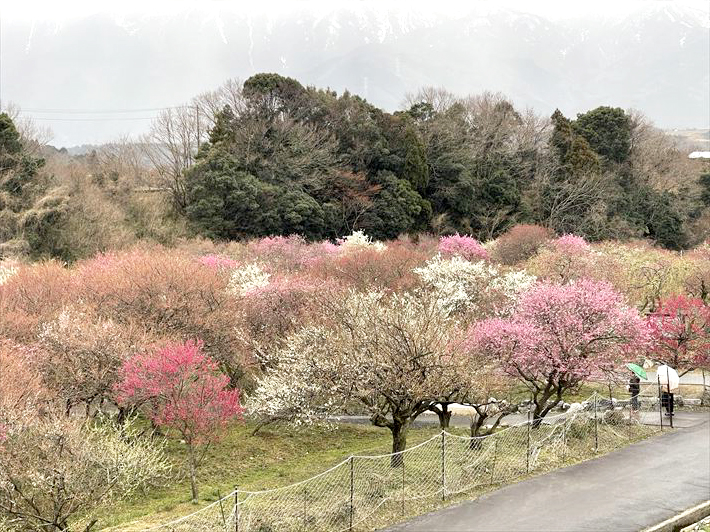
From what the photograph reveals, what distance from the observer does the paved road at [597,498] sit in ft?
34.3

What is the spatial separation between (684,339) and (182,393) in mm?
16893

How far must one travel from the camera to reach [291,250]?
113 feet

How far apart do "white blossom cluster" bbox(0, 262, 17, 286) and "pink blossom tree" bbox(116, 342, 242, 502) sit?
1238 cm

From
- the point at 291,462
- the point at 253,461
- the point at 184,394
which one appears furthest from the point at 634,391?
the point at 184,394

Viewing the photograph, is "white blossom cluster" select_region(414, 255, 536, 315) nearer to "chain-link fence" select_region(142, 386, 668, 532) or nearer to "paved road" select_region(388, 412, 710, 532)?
"chain-link fence" select_region(142, 386, 668, 532)

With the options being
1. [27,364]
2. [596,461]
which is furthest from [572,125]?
[27,364]

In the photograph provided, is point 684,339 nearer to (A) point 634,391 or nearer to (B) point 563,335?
(A) point 634,391

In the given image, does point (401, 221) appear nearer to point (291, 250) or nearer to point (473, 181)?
point (473, 181)

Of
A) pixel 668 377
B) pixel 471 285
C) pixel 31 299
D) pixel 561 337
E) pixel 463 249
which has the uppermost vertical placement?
pixel 463 249

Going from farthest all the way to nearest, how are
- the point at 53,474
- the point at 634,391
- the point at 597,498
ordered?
the point at 634,391 < the point at 597,498 < the point at 53,474

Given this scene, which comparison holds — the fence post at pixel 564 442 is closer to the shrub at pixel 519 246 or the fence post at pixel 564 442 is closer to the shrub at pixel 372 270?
the shrub at pixel 372 270

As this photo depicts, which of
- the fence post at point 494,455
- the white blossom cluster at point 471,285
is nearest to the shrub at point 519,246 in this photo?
the white blossom cluster at point 471,285

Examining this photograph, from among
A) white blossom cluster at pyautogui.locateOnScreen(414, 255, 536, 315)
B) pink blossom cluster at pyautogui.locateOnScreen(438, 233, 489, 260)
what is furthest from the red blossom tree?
pink blossom cluster at pyautogui.locateOnScreen(438, 233, 489, 260)

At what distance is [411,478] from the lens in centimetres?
1252
